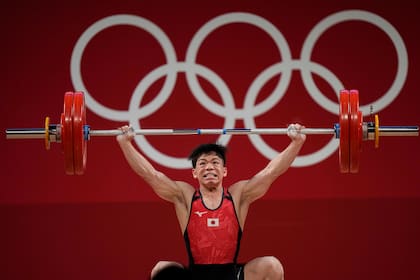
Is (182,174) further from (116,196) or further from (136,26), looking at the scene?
(136,26)

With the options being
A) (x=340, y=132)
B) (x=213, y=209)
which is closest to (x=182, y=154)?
(x=213, y=209)

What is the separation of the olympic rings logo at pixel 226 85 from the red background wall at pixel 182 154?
0.10 feet

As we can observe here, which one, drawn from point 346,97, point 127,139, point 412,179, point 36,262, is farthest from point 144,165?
point 412,179

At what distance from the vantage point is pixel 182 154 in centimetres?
494

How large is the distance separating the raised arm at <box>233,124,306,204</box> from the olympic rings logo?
2.92 feet

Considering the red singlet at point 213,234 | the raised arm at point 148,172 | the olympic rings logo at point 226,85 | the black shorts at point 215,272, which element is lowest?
the black shorts at point 215,272

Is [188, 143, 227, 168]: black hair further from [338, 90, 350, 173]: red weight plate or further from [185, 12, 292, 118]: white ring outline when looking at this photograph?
[185, 12, 292, 118]: white ring outline

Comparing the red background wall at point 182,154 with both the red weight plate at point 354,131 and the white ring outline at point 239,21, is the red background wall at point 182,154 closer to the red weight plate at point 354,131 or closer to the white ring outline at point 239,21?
the white ring outline at point 239,21

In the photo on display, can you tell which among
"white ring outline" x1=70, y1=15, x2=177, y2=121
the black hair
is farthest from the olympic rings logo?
the black hair

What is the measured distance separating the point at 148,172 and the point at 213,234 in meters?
0.45

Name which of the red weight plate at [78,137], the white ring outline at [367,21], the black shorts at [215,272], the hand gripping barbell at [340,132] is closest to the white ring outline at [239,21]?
the white ring outline at [367,21]

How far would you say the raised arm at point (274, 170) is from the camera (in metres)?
3.95

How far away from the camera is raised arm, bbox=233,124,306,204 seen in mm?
3949

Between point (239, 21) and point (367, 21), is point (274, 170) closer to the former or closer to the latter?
point (239, 21)
